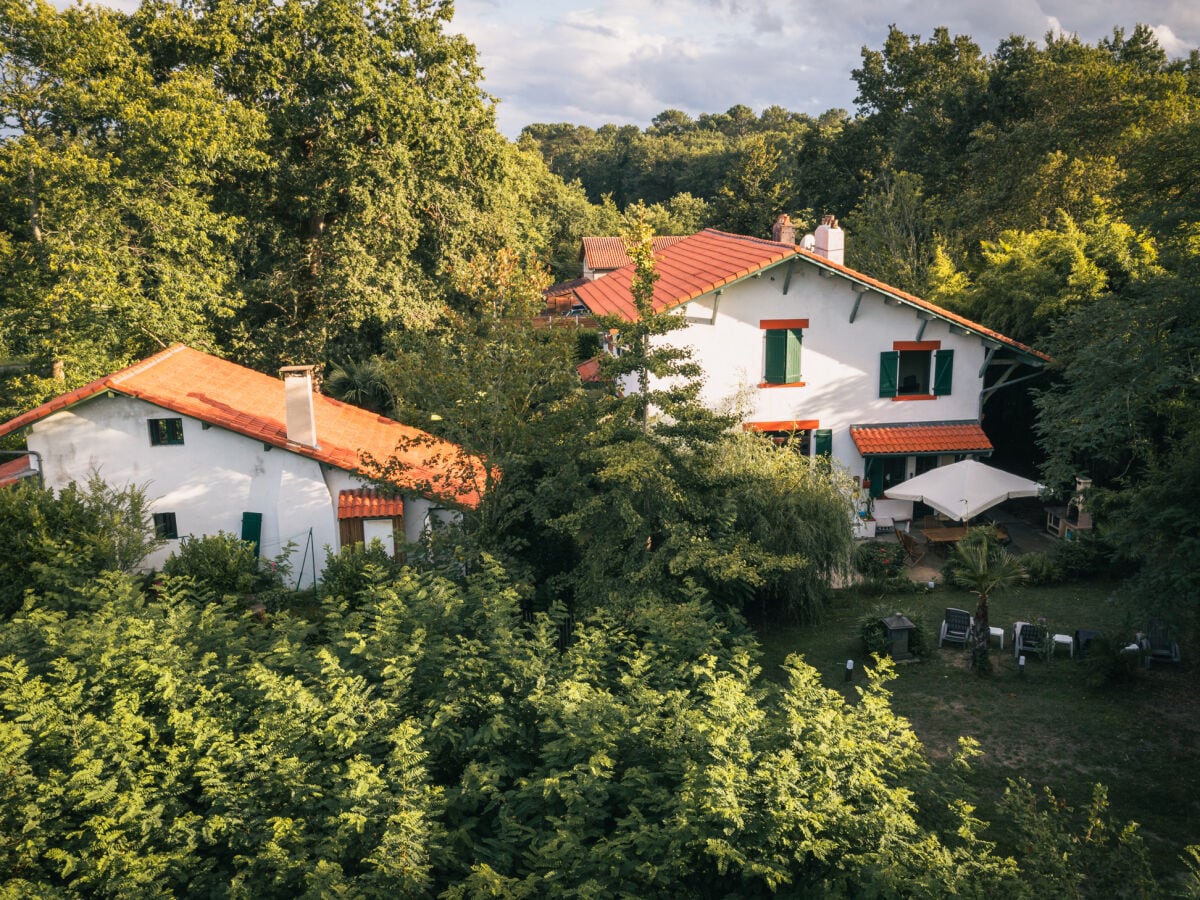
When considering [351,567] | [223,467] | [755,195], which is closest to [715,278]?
[351,567]

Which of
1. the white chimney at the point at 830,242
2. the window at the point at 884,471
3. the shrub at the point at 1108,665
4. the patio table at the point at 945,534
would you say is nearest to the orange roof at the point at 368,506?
the window at the point at 884,471

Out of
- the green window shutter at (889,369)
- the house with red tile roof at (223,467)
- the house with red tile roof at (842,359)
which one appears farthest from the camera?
the green window shutter at (889,369)

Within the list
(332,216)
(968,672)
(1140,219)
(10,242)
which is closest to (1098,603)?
(968,672)

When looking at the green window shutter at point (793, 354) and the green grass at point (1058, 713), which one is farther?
the green window shutter at point (793, 354)

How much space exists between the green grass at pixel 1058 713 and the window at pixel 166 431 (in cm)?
1259

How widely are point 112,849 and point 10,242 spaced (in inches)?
867

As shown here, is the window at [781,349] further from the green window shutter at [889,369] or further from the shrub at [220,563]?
the shrub at [220,563]

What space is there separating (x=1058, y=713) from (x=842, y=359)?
35.0 feet

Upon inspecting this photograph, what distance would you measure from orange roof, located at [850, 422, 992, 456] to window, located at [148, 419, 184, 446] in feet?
51.8

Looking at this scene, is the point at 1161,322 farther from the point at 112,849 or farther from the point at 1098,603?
the point at 112,849

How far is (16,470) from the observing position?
19.7m

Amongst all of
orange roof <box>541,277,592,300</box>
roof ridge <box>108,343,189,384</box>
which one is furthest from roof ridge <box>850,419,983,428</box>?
orange roof <box>541,277,592,300</box>

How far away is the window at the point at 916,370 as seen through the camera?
67.5ft

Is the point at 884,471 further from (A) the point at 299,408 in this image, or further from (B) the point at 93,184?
(B) the point at 93,184
